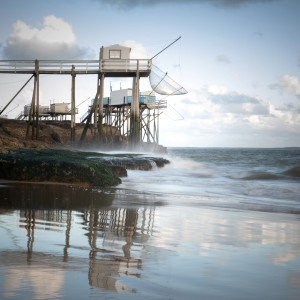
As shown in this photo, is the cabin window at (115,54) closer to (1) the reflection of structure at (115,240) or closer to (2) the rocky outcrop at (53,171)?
(2) the rocky outcrop at (53,171)

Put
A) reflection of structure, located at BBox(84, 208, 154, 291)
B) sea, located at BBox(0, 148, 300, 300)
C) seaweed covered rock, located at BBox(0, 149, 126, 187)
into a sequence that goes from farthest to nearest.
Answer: seaweed covered rock, located at BBox(0, 149, 126, 187) → reflection of structure, located at BBox(84, 208, 154, 291) → sea, located at BBox(0, 148, 300, 300)

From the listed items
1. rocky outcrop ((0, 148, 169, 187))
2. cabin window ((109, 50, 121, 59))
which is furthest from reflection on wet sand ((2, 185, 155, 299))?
cabin window ((109, 50, 121, 59))

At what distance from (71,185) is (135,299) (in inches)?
283

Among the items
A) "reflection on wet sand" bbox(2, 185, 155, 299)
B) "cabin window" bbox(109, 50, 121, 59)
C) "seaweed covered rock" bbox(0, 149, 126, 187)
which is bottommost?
"reflection on wet sand" bbox(2, 185, 155, 299)

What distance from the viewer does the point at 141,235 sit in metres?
3.99

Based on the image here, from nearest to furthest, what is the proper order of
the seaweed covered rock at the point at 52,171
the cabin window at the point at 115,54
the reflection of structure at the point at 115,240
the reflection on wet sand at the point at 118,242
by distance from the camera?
the reflection on wet sand at the point at 118,242, the reflection of structure at the point at 115,240, the seaweed covered rock at the point at 52,171, the cabin window at the point at 115,54

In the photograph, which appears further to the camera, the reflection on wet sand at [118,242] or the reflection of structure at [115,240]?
the reflection of structure at [115,240]

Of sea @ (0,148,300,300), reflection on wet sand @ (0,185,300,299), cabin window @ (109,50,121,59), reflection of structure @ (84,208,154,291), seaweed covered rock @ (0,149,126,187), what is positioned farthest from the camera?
cabin window @ (109,50,121,59)

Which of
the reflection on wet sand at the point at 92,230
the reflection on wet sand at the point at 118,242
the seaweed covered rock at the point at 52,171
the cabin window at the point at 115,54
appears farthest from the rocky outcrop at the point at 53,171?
the cabin window at the point at 115,54

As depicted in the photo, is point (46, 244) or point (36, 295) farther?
point (46, 244)

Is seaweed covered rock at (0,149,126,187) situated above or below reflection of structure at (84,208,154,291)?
above

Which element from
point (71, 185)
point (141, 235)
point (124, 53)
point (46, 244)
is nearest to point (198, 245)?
point (141, 235)

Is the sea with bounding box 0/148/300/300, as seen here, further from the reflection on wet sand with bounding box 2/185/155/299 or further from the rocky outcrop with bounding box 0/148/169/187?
the rocky outcrop with bounding box 0/148/169/187

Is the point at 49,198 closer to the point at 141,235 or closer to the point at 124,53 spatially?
the point at 141,235
